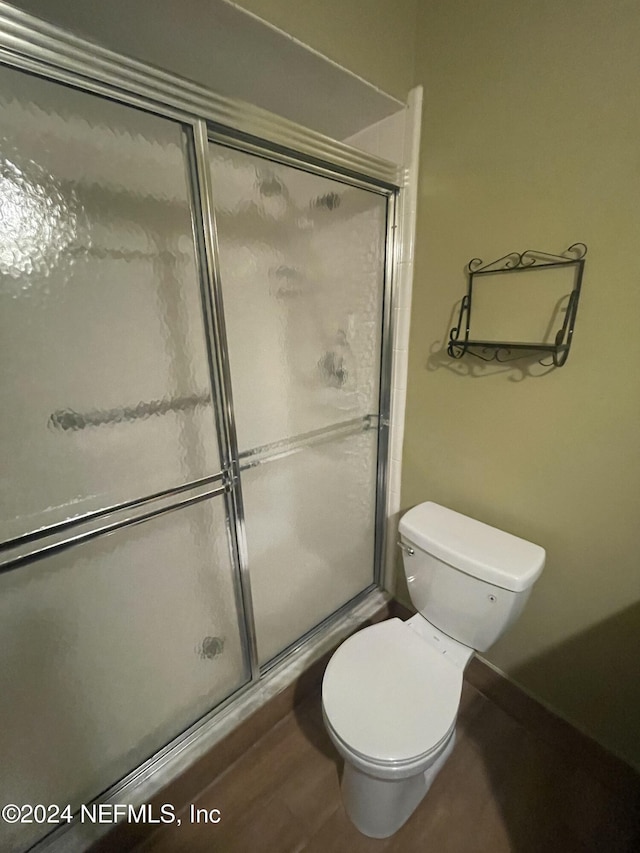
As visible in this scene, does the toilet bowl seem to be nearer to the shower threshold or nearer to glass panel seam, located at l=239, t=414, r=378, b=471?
the shower threshold

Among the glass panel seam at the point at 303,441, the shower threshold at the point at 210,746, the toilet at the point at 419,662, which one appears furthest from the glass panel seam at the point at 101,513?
the shower threshold at the point at 210,746

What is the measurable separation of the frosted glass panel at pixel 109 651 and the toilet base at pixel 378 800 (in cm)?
49

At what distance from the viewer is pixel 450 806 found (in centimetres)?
102

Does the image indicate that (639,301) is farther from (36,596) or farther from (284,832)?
(284,832)

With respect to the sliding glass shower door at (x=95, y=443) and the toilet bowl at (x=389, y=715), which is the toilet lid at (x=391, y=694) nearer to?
the toilet bowl at (x=389, y=715)

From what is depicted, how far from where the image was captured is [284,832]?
38.7 inches

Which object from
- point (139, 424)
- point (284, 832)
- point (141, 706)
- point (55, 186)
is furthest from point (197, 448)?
point (284, 832)

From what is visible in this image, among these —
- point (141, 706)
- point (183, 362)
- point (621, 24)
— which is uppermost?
point (621, 24)

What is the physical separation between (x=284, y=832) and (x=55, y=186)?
1687 millimetres

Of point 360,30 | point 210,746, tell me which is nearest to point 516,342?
point 360,30

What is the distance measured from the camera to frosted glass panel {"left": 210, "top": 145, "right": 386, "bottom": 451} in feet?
3.25

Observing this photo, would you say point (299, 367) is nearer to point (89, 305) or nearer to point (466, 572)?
point (89, 305)

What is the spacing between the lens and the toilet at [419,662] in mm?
838

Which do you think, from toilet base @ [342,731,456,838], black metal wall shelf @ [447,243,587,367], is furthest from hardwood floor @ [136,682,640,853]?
black metal wall shelf @ [447,243,587,367]
